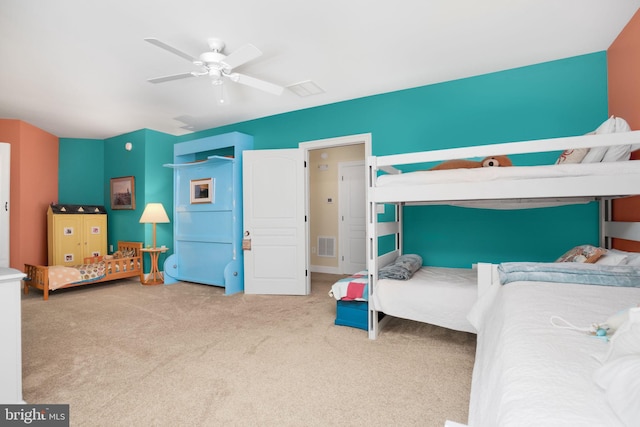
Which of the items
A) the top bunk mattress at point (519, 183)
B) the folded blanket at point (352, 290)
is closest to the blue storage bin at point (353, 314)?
the folded blanket at point (352, 290)

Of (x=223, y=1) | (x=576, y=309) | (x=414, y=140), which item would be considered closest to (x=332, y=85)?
(x=414, y=140)

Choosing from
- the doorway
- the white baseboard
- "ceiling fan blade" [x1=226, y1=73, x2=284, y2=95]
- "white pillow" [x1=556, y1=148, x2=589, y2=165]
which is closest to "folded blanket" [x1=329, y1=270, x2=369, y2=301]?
"white pillow" [x1=556, y1=148, x2=589, y2=165]

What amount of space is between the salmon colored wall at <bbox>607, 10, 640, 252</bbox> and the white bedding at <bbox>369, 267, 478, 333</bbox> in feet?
4.11

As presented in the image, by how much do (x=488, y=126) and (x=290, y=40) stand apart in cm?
210

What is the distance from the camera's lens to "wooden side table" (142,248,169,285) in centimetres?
472

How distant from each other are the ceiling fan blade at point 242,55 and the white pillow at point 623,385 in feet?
7.71

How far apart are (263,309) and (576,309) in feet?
9.16

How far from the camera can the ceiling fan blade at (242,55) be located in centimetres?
219

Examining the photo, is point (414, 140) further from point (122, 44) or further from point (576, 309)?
point (122, 44)

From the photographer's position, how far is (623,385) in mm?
Result: 593

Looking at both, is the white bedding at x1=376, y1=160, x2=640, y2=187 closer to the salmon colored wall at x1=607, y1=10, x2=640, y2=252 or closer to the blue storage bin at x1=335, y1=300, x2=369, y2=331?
the salmon colored wall at x1=607, y1=10, x2=640, y2=252

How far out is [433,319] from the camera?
236cm

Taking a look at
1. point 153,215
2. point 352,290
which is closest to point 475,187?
point 352,290

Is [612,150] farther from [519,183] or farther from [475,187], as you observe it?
[475,187]
